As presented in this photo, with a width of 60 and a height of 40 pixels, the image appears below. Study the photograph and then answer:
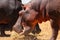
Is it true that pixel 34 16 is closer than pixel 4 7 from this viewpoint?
Yes

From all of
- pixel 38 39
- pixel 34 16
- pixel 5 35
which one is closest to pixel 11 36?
pixel 5 35

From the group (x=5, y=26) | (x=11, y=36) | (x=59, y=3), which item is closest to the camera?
(x=59, y=3)

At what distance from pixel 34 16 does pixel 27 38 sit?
46.0 inches

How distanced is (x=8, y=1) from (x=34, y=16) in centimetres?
171

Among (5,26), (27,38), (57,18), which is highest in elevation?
(5,26)

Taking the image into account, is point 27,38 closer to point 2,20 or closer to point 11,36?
point 11,36

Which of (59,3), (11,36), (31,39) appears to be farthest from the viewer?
(11,36)

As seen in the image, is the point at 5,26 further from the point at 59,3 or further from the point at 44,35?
the point at 59,3

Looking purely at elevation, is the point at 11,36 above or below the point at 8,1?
below

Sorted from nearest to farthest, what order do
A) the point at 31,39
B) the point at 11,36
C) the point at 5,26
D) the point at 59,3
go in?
the point at 59,3, the point at 31,39, the point at 11,36, the point at 5,26


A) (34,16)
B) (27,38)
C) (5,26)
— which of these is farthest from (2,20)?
(34,16)

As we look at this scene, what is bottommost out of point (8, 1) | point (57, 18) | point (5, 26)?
point (57, 18)

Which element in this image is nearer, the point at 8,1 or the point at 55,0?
the point at 55,0

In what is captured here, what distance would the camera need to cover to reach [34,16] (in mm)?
2924
